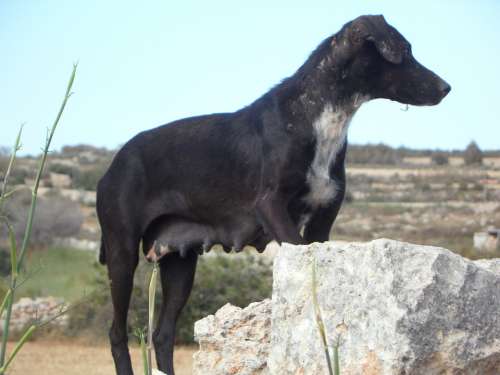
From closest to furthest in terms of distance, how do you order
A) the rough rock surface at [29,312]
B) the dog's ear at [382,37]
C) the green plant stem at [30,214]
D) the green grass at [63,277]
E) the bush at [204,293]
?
the green plant stem at [30,214]
the dog's ear at [382,37]
the bush at [204,293]
the rough rock surface at [29,312]
the green grass at [63,277]

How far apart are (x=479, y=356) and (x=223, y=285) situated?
1619 cm

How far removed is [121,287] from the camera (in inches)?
273

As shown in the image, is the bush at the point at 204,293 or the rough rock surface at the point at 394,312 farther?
the bush at the point at 204,293

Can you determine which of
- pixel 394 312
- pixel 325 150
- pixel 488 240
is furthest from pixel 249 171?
pixel 488 240

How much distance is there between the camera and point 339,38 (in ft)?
20.4

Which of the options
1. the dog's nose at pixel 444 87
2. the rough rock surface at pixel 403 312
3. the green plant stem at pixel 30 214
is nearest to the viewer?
the green plant stem at pixel 30 214

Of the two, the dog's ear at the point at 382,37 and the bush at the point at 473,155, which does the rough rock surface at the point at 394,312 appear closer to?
the dog's ear at the point at 382,37

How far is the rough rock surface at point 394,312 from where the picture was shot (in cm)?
405

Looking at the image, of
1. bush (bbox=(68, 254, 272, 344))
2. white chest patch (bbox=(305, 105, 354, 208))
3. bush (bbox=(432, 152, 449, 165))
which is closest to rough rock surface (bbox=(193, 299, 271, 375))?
white chest patch (bbox=(305, 105, 354, 208))

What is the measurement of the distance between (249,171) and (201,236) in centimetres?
64

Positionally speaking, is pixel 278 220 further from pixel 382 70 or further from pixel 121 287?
pixel 121 287

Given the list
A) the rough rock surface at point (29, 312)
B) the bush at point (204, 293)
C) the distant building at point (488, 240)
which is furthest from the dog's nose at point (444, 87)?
the distant building at point (488, 240)

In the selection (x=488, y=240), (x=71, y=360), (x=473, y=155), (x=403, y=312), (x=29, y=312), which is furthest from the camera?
(x=473, y=155)

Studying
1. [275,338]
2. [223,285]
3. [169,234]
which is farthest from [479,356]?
[223,285]
